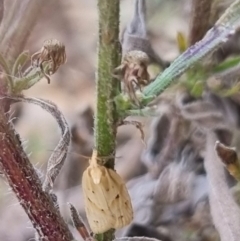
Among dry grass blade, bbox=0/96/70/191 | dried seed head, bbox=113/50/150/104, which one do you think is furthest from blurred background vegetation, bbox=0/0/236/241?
dried seed head, bbox=113/50/150/104

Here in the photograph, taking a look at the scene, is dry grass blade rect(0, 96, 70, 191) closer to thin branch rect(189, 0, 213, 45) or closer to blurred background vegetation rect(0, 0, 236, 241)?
blurred background vegetation rect(0, 0, 236, 241)

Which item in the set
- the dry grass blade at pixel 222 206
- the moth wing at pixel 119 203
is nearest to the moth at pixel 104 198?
the moth wing at pixel 119 203

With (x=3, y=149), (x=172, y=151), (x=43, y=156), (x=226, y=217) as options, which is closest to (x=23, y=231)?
(x=43, y=156)

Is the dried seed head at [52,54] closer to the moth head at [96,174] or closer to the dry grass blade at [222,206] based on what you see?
the moth head at [96,174]

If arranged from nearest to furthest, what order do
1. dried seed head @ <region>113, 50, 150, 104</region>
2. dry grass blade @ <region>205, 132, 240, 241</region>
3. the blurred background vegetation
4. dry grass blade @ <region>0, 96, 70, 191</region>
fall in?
dried seed head @ <region>113, 50, 150, 104</region> → dry grass blade @ <region>0, 96, 70, 191</region> → dry grass blade @ <region>205, 132, 240, 241</region> → the blurred background vegetation

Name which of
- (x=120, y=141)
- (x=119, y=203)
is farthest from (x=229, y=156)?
(x=120, y=141)

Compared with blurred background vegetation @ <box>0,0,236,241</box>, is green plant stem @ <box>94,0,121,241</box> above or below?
below

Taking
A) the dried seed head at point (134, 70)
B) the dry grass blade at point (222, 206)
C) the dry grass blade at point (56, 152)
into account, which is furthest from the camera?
the dry grass blade at point (222, 206)
